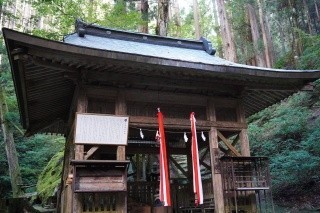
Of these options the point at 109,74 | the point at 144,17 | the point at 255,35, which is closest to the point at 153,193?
the point at 109,74

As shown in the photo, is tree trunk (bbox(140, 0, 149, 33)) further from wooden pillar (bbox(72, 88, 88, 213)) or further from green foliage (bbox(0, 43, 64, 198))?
wooden pillar (bbox(72, 88, 88, 213))

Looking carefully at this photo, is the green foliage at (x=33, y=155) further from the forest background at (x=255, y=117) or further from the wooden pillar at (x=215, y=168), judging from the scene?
the wooden pillar at (x=215, y=168)

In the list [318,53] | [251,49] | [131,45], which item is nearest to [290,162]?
[318,53]

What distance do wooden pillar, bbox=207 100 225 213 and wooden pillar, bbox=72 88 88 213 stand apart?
284 cm

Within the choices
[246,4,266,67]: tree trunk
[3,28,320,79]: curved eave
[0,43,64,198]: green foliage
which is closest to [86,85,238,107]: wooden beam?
[3,28,320,79]: curved eave

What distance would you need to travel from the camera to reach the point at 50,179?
13.2 m

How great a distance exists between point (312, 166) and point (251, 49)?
16479 mm

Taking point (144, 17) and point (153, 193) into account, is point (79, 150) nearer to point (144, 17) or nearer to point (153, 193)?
point (153, 193)

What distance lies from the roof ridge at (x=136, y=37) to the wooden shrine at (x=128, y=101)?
0.51 feet

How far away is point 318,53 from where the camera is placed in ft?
45.5

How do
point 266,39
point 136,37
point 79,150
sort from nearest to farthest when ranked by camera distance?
point 79,150
point 136,37
point 266,39

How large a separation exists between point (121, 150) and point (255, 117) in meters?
15.2

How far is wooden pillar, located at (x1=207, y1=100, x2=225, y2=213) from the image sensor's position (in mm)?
6541

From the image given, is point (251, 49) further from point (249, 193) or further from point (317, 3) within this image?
point (249, 193)
